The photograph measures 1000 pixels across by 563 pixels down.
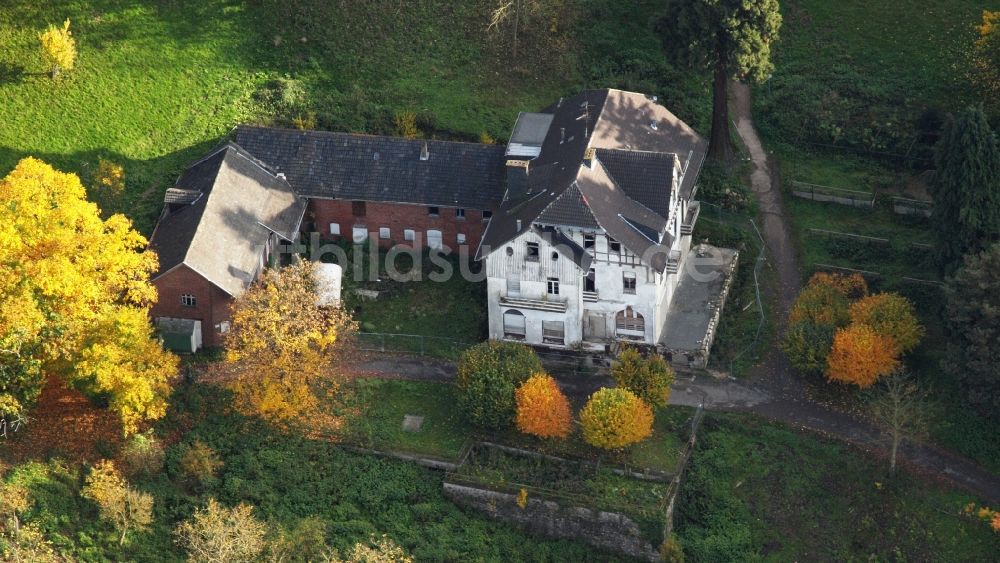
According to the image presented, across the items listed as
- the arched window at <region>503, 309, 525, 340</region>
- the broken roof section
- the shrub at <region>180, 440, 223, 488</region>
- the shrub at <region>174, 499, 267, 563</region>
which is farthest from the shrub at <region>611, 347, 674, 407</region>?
the shrub at <region>180, 440, 223, 488</region>

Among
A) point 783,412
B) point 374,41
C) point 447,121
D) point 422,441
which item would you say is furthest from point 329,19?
point 783,412

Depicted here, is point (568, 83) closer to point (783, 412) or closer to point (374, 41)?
point (374, 41)

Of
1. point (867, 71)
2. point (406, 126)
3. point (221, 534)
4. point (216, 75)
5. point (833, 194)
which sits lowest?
point (221, 534)

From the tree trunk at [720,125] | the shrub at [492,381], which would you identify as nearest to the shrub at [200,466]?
the shrub at [492,381]

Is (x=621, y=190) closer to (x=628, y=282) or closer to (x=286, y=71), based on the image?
(x=628, y=282)

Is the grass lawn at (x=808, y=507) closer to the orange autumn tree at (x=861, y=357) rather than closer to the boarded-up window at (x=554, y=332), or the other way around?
the orange autumn tree at (x=861, y=357)

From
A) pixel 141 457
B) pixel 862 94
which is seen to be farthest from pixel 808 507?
pixel 862 94
